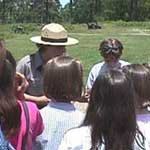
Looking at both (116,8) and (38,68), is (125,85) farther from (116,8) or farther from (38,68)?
(116,8)

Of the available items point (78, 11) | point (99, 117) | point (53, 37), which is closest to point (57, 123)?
point (99, 117)

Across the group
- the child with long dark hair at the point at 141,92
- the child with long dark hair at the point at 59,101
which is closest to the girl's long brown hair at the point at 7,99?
the child with long dark hair at the point at 59,101

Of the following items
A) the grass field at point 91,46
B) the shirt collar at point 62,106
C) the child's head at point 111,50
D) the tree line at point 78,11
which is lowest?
the tree line at point 78,11

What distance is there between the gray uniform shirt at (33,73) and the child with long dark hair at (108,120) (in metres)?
2.07

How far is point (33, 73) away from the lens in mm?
5336

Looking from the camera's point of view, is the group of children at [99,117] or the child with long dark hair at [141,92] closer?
the group of children at [99,117]

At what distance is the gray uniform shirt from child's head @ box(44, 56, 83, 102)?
56.0 inches

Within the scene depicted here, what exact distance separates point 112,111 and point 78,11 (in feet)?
310

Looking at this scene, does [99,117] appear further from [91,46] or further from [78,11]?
[78,11]

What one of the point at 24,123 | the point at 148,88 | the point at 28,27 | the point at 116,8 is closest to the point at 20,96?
the point at 24,123

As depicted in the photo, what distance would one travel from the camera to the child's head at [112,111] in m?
3.15

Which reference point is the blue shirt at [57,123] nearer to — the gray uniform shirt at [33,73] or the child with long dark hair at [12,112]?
the child with long dark hair at [12,112]

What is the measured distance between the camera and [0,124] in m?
3.08

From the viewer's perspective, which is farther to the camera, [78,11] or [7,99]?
[78,11]
